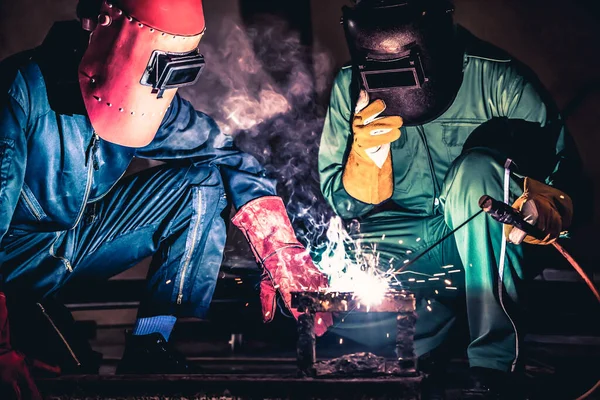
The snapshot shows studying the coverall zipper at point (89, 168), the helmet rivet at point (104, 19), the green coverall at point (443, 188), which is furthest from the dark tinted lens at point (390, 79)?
the coverall zipper at point (89, 168)

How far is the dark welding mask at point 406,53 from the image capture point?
3229mm

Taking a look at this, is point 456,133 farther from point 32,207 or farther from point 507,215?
point 32,207

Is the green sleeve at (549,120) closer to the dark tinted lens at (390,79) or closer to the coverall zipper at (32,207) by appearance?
the dark tinted lens at (390,79)

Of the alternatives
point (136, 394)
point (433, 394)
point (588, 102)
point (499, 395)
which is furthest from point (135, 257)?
point (588, 102)

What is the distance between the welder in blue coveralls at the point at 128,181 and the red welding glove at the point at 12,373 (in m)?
0.46

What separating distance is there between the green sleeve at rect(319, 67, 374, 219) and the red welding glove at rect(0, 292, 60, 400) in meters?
1.72

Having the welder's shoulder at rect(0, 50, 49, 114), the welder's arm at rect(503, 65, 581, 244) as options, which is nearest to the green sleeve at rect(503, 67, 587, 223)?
the welder's arm at rect(503, 65, 581, 244)

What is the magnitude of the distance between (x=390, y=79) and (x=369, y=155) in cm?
38

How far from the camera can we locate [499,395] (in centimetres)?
244

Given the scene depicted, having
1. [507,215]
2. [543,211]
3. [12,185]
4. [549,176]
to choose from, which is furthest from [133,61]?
[549,176]

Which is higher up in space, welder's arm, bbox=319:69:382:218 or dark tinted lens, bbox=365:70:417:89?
dark tinted lens, bbox=365:70:417:89

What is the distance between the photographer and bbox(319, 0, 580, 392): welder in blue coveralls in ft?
9.66

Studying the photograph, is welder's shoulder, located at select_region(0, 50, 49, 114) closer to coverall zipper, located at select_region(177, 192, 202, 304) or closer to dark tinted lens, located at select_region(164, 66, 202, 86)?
dark tinted lens, located at select_region(164, 66, 202, 86)

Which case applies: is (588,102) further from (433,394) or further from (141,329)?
(141,329)
